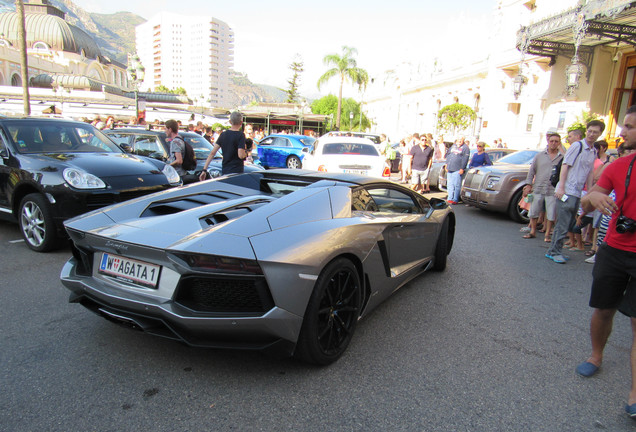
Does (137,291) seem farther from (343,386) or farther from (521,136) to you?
(521,136)

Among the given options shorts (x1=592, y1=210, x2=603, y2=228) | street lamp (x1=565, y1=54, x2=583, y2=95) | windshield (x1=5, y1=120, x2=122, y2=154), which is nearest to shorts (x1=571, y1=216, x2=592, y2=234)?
shorts (x1=592, y1=210, x2=603, y2=228)

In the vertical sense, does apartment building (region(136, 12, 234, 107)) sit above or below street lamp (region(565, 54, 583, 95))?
above

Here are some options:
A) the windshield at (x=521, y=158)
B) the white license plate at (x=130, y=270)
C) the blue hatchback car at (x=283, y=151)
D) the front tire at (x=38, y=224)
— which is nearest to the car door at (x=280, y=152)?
the blue hatchback car at (x=283, y=151)

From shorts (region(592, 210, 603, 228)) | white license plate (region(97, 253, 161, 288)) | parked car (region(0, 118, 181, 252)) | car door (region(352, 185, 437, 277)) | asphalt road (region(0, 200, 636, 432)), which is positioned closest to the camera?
asphalt road (region(0, 200, 636, 432))

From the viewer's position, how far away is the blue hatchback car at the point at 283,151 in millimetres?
17953

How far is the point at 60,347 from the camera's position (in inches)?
113

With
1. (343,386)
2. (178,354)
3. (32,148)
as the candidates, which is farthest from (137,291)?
(32,148)

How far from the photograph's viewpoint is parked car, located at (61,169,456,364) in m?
2.28

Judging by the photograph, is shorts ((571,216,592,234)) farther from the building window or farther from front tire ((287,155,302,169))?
the building window

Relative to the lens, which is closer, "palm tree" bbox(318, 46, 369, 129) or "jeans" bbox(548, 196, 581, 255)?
"jeans" bbox(548, 196, 581, 255)

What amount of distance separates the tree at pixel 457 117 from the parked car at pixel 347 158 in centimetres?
2189

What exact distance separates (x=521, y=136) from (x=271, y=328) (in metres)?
27.1

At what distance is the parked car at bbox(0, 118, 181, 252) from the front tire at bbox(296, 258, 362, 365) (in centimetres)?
365

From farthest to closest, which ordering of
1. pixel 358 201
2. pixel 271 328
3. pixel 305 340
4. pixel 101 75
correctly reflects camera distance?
pixel 101 75, pixel 358 201, pixel 305 340, pixel 271 328
